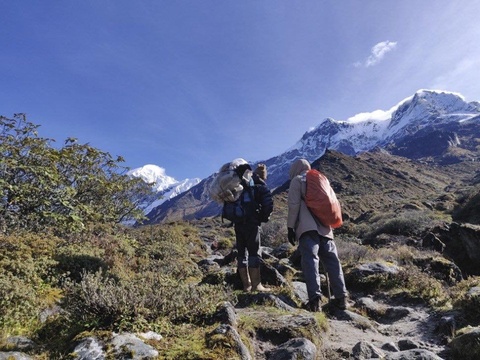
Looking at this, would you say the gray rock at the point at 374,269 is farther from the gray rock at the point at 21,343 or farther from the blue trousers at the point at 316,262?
the gray rock at the point at 21,343

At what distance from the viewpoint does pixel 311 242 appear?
17.3 feet

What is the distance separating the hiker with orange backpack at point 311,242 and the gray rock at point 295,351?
1.70m

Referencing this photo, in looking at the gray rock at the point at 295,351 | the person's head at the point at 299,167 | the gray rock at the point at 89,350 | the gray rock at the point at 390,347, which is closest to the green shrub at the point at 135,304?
the gray rock at the point at 89,350

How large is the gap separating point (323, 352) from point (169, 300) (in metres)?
1.75

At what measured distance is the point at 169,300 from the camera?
3840 millimetres

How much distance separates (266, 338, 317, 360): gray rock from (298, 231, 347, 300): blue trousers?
1657mm

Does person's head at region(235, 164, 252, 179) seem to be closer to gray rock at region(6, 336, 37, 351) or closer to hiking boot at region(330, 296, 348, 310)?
hiking boot at region(330, 296, 348, 310)

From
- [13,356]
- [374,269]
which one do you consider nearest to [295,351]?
[13,356]

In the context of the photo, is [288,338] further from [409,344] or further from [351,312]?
[351,312]

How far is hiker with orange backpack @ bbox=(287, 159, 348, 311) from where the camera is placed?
5.18m

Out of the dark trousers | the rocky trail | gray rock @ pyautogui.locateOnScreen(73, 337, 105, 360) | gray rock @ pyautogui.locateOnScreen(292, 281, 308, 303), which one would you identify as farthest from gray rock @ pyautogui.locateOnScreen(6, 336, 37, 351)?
gray rock @ pyautogui.locateOnScreen(292, 281, 308, 303)

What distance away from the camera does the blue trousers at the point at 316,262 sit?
5148 mm

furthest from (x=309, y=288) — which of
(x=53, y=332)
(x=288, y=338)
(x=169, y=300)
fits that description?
(x=53, y=332)

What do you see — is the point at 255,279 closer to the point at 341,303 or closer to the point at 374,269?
Answer: the point at 341,303
